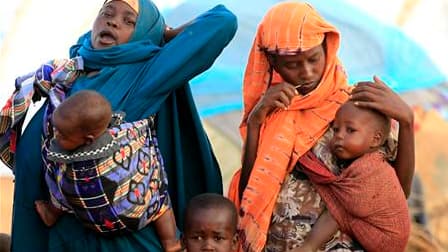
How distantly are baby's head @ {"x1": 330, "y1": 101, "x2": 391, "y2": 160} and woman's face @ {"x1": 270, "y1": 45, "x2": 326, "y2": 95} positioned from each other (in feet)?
0.54

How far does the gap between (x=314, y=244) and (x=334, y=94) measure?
54cm

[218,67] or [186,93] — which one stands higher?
[186,93]

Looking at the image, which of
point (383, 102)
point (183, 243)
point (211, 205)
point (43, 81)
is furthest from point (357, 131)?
point (43, 81)

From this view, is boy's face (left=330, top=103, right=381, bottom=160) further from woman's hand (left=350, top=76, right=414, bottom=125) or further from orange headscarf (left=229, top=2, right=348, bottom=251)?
orange headscarf (left=229, top=2, right=348, bottom=251)

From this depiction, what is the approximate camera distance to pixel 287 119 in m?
3.99

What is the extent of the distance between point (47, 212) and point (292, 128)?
883 millimetres

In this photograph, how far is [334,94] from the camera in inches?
157

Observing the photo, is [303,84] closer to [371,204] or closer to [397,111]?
[397,111]

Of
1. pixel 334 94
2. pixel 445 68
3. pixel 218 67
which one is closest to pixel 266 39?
pixel 334 94

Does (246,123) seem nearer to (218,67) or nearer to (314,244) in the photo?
(314,244)

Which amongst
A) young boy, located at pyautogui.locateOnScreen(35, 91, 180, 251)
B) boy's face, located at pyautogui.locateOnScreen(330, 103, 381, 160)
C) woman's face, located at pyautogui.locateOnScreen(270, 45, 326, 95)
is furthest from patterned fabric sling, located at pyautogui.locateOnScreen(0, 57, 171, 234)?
boy's face, located at pyautogui.locateOnScreen(330, 103, 381, 160)

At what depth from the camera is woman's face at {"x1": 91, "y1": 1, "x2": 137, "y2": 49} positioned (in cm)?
388

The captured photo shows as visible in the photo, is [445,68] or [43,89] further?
[445,68]

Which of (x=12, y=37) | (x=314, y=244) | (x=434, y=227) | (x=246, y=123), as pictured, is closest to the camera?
(x=314, y=244)
